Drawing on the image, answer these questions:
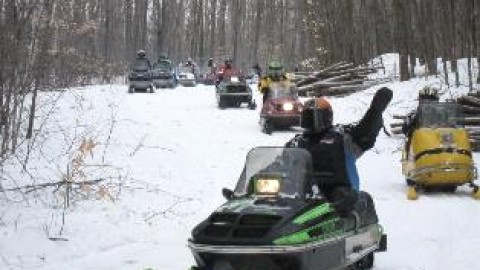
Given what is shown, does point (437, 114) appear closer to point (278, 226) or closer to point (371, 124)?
point (371, 124)

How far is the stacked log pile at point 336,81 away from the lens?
27.0 meters


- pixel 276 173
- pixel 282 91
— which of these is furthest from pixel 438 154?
pixel 282 91

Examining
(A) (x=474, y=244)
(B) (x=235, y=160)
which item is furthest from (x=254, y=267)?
(B) (x=235, y=160)

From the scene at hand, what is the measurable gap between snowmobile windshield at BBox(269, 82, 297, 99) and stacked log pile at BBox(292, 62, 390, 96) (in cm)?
677

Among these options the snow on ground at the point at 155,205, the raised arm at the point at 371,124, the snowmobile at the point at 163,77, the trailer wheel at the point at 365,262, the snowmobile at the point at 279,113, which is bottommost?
the trailer wheel at the point at 365,262

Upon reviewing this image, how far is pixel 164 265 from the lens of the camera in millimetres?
7375

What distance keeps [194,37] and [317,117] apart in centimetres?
5351

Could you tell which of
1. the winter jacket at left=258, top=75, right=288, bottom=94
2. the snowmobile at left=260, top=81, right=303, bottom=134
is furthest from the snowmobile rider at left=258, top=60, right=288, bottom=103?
the snowmobile at left=260, top=81, right=303, bottom=134

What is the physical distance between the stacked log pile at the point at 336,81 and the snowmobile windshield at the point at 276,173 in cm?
2070

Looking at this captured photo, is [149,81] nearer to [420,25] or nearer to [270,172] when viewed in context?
[420,25]

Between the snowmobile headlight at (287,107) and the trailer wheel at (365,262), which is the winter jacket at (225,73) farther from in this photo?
the trailer wheel at (365,262)

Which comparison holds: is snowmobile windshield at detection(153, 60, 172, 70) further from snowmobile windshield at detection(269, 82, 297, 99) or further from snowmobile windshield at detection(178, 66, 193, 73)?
snowmobile windshield at detection(269, 82, 297, 99)

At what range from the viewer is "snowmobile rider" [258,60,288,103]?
20.7 m

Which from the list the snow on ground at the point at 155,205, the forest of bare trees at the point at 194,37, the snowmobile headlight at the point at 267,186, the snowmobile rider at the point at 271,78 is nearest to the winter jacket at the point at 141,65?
the forest of bare trees at the point at 194,37
